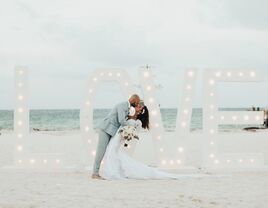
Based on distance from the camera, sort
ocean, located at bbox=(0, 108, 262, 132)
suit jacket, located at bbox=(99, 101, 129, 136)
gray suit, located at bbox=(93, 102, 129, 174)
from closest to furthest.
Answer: suit jacket, located at bbox=(99, 101, 129, 136)
gray suit, located at bbox=(93, 102, 129, 174)
ocean, located at bbox=(0, 108, 262, 132)

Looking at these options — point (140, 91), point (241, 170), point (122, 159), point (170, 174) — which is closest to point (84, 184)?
point (122, 159)

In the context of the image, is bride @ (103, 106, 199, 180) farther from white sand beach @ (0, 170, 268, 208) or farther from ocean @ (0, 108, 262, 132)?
ocean @ (0, 108, 262, 132)

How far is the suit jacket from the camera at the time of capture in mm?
10273

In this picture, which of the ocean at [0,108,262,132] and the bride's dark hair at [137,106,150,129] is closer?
the bride's dark hair at [137,106,150,129]

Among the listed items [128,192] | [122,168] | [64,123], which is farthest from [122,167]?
[64,123]

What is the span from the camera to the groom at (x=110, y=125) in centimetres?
1032

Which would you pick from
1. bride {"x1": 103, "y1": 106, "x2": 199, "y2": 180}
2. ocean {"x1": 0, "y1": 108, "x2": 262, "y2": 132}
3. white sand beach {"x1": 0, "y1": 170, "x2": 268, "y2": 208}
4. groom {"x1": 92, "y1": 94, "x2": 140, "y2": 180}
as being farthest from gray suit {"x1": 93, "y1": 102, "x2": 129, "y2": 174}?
ocean {"x1": 0, "y1": 108, "x2": 262, "y2": 132}

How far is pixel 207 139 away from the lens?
11.3m

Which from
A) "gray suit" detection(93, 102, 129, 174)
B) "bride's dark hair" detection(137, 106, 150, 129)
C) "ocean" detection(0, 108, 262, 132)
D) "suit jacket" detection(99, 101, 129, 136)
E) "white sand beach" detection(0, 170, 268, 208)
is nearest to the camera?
"white sand beach" detection(0, 170, 268, 208)

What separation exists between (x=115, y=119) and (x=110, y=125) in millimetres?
160

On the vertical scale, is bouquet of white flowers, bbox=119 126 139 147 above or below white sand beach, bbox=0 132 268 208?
above

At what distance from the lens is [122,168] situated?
10406 mm

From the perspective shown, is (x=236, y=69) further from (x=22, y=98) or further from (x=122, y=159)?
(x=22, y=98)

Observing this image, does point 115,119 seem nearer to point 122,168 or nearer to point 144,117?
point 144,117
